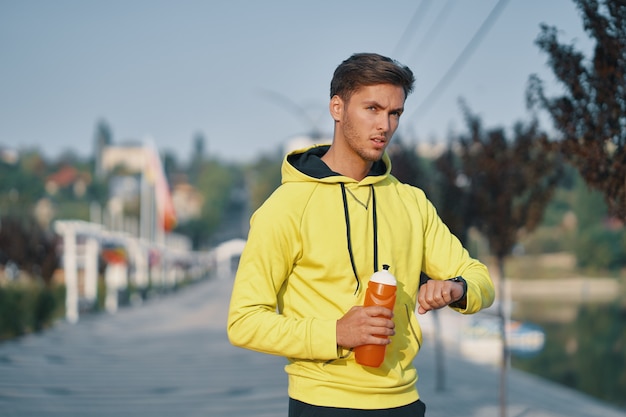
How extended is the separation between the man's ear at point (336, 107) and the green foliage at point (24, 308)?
18.2m

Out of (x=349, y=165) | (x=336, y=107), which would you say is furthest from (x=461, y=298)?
(x=336, y=107)

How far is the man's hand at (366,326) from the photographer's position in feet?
7.02

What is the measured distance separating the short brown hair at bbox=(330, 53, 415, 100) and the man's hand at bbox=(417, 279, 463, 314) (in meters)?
0.49

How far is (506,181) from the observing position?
1011cm

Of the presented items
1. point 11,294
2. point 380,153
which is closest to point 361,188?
point 380,153

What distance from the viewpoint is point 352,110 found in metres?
2.41

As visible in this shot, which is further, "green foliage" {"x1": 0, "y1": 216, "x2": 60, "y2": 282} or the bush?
the bush

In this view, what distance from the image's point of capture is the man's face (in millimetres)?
2375

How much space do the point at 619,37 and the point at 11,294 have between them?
16.8m

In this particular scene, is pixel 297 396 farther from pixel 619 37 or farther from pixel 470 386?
pixel 470 386

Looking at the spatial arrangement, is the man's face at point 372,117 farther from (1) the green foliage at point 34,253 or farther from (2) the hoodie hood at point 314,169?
(1) the green foliage at point 34,253

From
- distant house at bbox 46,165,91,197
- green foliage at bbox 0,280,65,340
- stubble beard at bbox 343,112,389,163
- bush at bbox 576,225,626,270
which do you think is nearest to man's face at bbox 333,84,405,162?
stubble beard at bbox 343,112,389,163

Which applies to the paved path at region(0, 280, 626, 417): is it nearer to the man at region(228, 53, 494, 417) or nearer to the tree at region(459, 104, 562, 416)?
the tree at region(459, 104, 562, 416)

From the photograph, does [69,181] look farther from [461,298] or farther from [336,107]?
[461,298]
